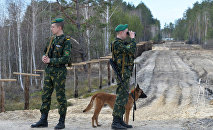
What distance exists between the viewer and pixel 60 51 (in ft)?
17.6

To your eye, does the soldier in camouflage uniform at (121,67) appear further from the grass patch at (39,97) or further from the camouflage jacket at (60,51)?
the grass patch at (39,97)

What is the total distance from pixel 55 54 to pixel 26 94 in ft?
15.8

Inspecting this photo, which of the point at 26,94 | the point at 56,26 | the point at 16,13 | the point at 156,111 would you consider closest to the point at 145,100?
the point at 156,111

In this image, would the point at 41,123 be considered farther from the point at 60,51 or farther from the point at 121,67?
the point at 121,67

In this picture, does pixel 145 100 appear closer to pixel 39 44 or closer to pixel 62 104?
pixel 62 104

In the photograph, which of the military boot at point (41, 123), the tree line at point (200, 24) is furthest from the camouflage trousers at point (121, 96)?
the tree line at point (200, 24)

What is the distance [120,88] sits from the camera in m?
5.45

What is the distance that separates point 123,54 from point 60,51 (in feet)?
3.98

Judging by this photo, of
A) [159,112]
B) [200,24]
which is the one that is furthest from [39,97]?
[200,24]

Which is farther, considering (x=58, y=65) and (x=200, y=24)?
(x=200, y=24)

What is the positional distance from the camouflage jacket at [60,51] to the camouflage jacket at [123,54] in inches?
35.5

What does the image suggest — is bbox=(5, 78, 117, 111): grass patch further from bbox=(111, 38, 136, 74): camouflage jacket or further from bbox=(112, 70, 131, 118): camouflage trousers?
bbox=(111, 38, 136, 74): camouflage jacket

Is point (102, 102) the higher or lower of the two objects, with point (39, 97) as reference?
higher

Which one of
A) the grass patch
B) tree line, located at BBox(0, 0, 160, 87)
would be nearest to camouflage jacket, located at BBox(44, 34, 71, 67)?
the grass patch
